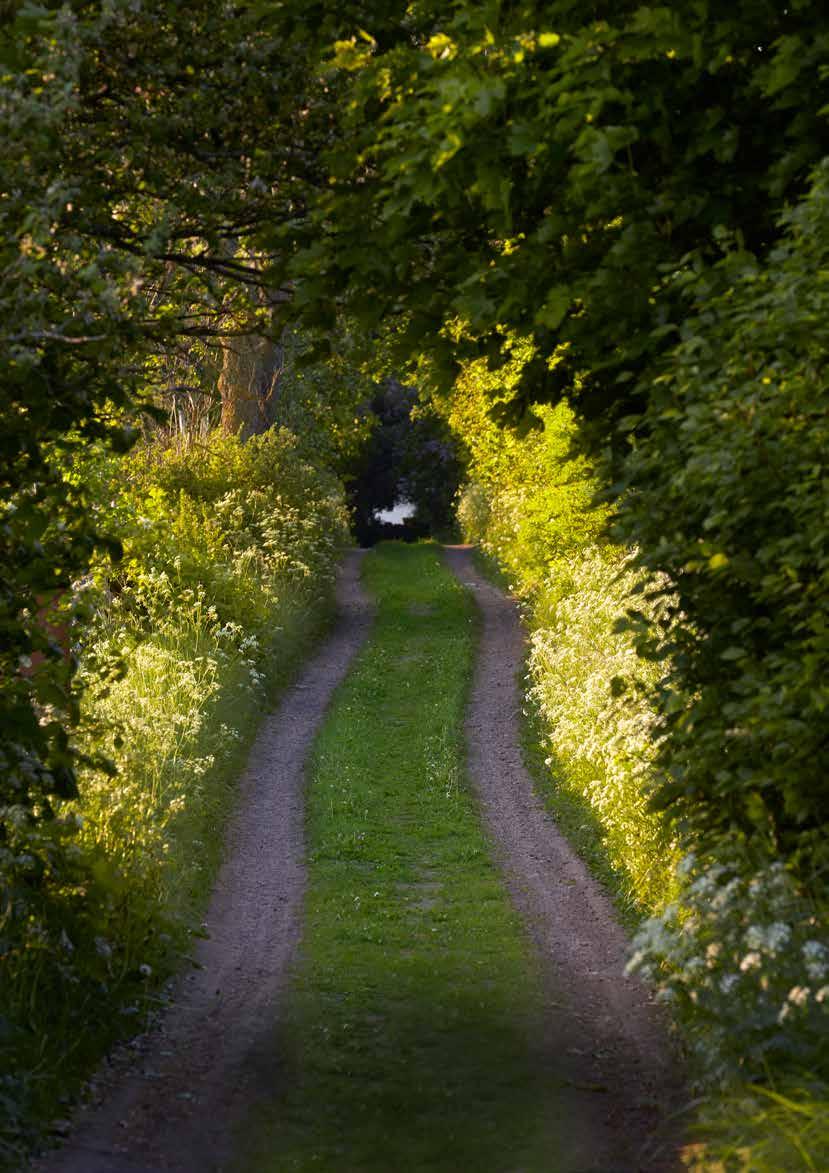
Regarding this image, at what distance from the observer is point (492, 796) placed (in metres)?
14.8

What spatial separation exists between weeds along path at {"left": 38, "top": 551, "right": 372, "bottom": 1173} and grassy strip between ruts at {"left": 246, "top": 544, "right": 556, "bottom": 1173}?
0.60 feet

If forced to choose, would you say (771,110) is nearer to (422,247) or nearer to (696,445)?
(696,445)

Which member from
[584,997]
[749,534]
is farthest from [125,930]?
[749,534]

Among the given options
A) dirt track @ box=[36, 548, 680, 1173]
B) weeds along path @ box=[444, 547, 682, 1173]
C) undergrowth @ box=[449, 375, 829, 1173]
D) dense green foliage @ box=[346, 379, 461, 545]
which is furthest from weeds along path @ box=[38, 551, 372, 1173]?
dense green foliage @ box=[346, 379, 461, 545]

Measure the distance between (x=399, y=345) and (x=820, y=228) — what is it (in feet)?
8.24

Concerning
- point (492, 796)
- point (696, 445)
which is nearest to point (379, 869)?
point (492, 796)

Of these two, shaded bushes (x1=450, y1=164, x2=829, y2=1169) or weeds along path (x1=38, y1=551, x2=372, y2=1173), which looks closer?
shaded bushes (x1=450, y1=164, x2=829, y2=1169)

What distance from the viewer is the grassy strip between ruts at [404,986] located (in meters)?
6.84

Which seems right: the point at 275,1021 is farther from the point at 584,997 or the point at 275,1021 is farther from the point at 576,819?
the point at 576,819

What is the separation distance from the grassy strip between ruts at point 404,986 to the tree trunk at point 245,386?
37.9ft

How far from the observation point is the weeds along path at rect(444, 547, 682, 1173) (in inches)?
267

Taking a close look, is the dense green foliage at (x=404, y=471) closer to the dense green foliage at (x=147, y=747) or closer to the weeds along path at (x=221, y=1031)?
the dense green foliage at (x=147, y=747)

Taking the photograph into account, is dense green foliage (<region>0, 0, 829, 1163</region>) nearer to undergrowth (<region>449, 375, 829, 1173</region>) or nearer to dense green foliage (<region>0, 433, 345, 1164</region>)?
undergrowth (<region>449, 375, 829, 1173</region>)

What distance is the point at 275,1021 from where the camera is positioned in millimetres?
8539
